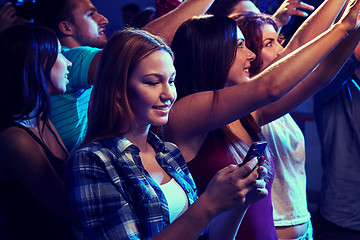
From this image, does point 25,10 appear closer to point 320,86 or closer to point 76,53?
point 76,53

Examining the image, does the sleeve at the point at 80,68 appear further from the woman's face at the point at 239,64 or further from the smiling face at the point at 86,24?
the woman's face at the point at 239,64

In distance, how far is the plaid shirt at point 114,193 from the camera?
1.01 metres

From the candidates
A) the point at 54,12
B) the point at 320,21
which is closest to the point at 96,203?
the point at 320,21

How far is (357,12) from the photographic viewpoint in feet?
4.43

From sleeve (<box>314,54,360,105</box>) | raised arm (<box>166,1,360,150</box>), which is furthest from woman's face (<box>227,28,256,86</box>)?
sleeve (<box>314,54,360,105</box>)

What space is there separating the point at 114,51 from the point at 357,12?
0.73 m

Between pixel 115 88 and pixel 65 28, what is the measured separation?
987 mm

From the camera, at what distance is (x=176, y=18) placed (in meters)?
1.70

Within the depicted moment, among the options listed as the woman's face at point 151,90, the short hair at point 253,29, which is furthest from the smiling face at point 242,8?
the woman's face at point 151,90

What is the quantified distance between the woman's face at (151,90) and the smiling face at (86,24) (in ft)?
3.10

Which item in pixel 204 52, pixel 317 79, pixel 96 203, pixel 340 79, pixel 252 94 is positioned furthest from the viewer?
pixel 340 79

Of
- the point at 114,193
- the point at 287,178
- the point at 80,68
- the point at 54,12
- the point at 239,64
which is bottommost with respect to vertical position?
the point at 287,178

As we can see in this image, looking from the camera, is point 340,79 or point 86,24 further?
point 340,79

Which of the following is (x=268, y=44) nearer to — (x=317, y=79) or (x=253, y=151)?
(x=317, y=79)
